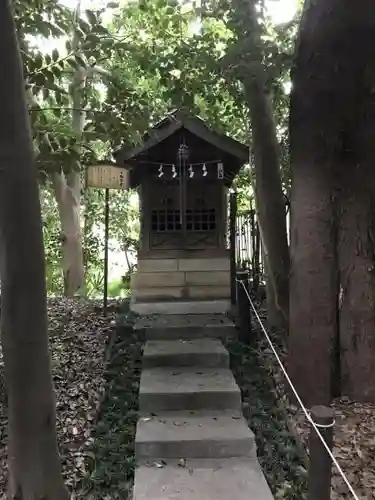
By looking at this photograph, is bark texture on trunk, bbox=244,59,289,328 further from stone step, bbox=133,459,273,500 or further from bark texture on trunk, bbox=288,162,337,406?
stone step, bbox=133,459,273,500

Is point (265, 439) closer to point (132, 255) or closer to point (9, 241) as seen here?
point (9, 241)

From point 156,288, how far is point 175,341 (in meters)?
1.65

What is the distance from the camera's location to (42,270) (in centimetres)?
321

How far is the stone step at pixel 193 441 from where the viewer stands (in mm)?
4301

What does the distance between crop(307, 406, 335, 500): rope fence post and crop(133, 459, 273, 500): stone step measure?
877 millimetres

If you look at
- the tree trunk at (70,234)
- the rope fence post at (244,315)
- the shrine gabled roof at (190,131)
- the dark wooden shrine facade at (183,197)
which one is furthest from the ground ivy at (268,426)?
the tree trunk at (70,234)

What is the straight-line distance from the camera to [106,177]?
6789 mm

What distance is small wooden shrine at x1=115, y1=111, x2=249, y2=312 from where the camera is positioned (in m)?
7.67

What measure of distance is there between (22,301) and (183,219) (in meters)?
4.74

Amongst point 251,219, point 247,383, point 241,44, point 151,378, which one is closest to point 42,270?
point 151,378

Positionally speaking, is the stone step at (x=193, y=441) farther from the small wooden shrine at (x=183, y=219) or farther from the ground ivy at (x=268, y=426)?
the small wooden shrine at (x=183, y=219)

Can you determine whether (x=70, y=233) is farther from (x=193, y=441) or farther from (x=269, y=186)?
(x=193, y=441)

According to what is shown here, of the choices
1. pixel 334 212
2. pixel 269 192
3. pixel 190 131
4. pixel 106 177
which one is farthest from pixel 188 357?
pixel 190 131

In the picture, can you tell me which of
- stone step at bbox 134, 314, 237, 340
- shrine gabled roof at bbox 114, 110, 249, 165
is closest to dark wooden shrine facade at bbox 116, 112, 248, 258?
shrine gabled roof at bbox 114, 110, 249, 165
